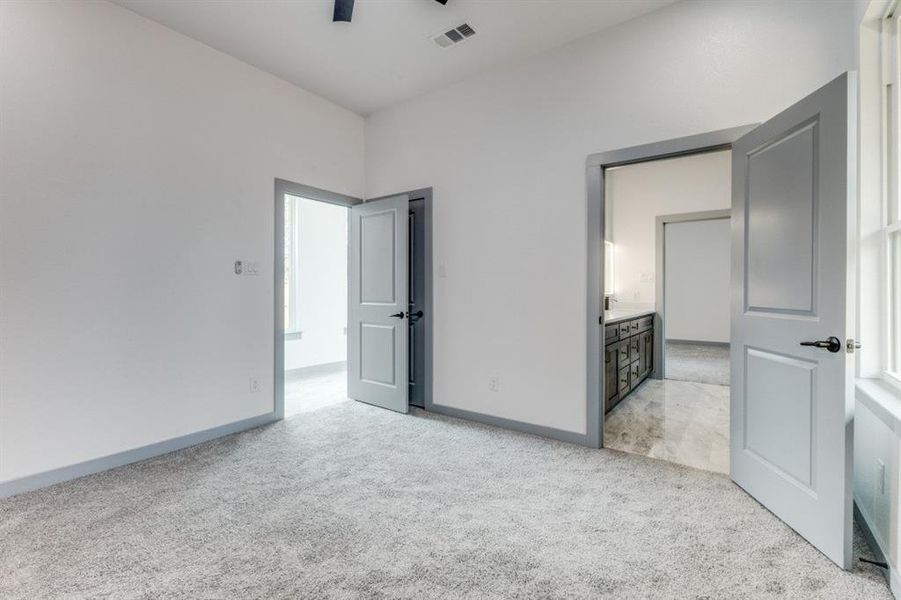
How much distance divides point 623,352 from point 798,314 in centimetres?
211

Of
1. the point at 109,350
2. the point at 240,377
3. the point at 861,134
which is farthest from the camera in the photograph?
the point at 240,377

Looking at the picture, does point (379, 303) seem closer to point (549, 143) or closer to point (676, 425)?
point (549, 143)

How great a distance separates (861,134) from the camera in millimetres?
1929

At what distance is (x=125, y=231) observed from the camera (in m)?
2.68

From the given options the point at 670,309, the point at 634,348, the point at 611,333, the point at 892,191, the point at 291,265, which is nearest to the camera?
the point at 892,191

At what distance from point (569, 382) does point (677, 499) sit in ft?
3.35

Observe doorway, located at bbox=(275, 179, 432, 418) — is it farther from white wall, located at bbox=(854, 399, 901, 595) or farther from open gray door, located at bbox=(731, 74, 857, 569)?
white wall, located at bbox=(854, 399, 901, 595)

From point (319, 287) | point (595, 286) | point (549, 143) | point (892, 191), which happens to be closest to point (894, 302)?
point (892, 191)

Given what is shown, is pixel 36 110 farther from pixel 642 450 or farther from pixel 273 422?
pixel 642 450

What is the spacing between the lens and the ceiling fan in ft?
8.07

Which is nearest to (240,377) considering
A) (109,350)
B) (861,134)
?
(109,350)

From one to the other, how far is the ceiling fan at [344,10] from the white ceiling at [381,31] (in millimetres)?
109

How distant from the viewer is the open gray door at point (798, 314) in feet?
5.49

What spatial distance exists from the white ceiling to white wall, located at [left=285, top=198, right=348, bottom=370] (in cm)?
237
